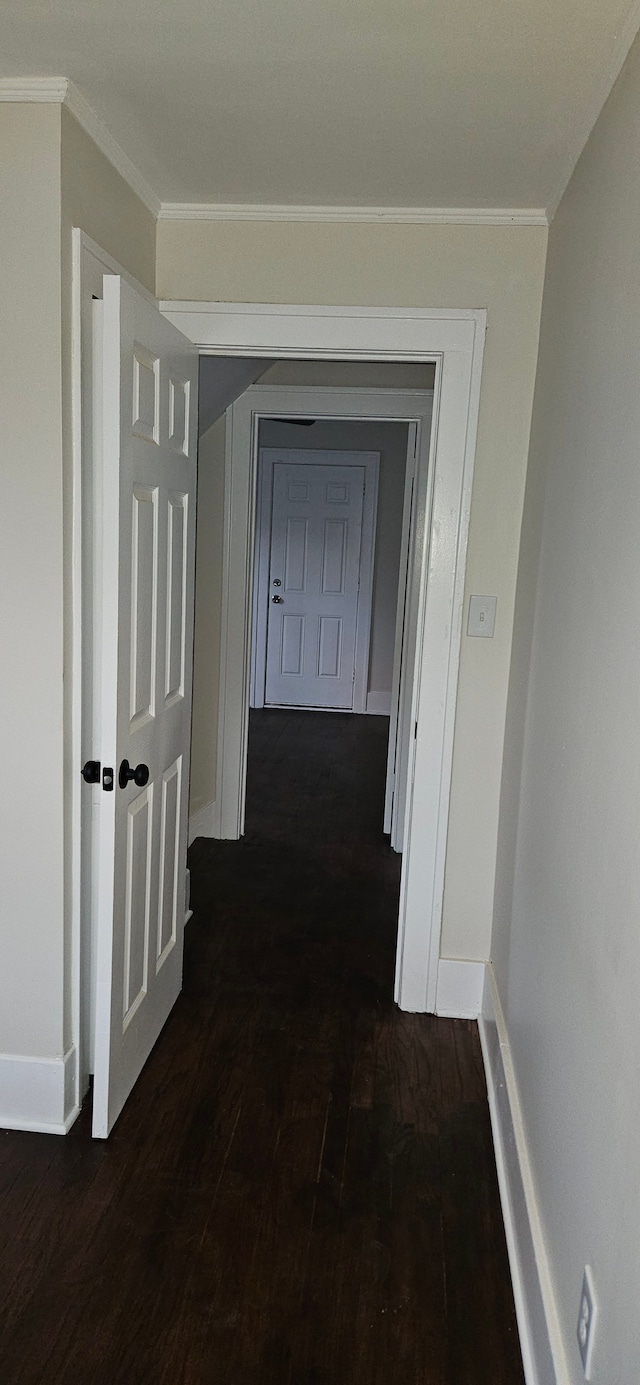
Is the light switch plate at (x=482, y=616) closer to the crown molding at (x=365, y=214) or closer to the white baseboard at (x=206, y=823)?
the crown molding at (x=365, y=214)

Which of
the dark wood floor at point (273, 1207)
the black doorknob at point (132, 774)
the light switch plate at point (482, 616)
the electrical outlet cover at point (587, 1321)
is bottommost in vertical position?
the dark wood floor at point (273, 1207)

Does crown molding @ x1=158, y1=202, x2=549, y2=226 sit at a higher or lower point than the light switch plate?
higher

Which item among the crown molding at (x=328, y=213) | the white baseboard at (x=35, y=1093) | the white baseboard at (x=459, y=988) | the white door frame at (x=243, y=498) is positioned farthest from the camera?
the white door frame at (x=243, y=498)

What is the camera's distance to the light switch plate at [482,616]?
258cm

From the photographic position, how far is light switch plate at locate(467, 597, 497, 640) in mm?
2578

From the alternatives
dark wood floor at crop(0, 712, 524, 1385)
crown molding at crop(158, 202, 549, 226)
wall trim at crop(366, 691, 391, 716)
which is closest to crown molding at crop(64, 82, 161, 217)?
crown molding at crop(158, 202, 549, 226)

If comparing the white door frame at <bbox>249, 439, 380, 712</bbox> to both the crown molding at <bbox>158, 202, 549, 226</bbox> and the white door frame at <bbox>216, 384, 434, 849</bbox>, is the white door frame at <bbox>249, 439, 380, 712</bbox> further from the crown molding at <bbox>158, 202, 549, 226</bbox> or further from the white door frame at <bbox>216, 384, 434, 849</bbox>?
the crown molding at <bbox>158, 202, 549, 226</bbox>

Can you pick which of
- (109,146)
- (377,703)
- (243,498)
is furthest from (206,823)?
(377,703)

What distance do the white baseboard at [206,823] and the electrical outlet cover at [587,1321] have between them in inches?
118

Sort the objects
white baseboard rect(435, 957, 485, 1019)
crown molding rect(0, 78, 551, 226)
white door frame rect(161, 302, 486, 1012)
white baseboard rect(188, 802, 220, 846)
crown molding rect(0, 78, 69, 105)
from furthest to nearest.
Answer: white baseboard rect(188, 802, 220, 846), white baseboard rect(435, 957, 485, 1019), white door frame rect(161, 302, 486, 1012), crown molding rect(0, 78, 551, 226), crown molding rect(0, 78, 69, 105)

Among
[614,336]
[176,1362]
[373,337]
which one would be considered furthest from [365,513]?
[176,1362]

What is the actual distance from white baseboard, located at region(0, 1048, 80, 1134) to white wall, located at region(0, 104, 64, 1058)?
0.10ft

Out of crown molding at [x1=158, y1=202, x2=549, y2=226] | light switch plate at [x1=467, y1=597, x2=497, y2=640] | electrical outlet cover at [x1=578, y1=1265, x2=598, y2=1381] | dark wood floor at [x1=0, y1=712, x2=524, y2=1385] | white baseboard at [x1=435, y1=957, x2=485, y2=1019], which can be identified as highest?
crown molding at [x1=158, y1=202, x2=549, y2=226]

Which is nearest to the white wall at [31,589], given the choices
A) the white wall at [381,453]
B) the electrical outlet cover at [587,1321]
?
the electrical outlet cover at [587,1321]
